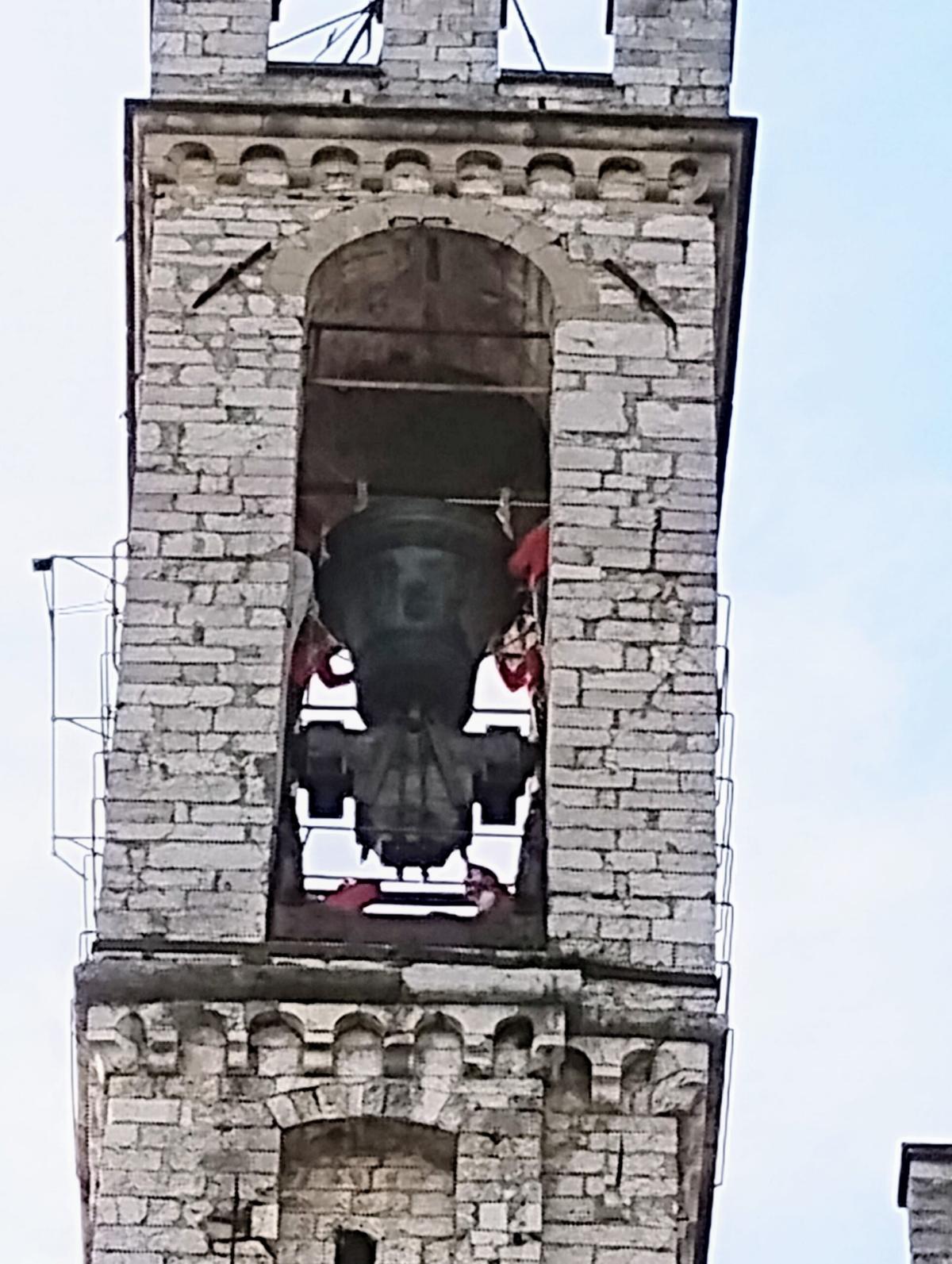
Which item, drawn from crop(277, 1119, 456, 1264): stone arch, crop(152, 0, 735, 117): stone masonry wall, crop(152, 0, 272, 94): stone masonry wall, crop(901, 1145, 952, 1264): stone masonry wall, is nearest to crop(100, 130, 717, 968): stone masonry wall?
crop(152, 0, 735, 117): stone masonry wall

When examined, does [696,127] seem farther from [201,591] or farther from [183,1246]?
[183,1246]

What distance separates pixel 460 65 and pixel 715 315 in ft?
6.48

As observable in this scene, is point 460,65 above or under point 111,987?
above

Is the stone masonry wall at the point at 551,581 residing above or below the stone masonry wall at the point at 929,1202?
above

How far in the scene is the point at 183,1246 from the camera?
18.2 m

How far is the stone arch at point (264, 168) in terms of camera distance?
21922 mm

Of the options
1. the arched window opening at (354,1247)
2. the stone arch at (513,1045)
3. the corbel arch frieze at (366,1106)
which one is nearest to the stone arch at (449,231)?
the stone arch at (513,1045)

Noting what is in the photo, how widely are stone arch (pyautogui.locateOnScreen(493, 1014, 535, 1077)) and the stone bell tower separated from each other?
2cm

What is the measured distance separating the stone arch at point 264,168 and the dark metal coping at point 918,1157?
579 centimetres

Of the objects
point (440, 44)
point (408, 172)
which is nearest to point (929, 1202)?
point (408, 172)

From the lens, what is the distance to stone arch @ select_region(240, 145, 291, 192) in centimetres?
2192

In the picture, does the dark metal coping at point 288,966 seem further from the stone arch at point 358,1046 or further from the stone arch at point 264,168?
the stone arch at point 264,168

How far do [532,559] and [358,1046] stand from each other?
11.3 ft

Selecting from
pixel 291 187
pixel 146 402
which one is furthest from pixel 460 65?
pixel 146 402
